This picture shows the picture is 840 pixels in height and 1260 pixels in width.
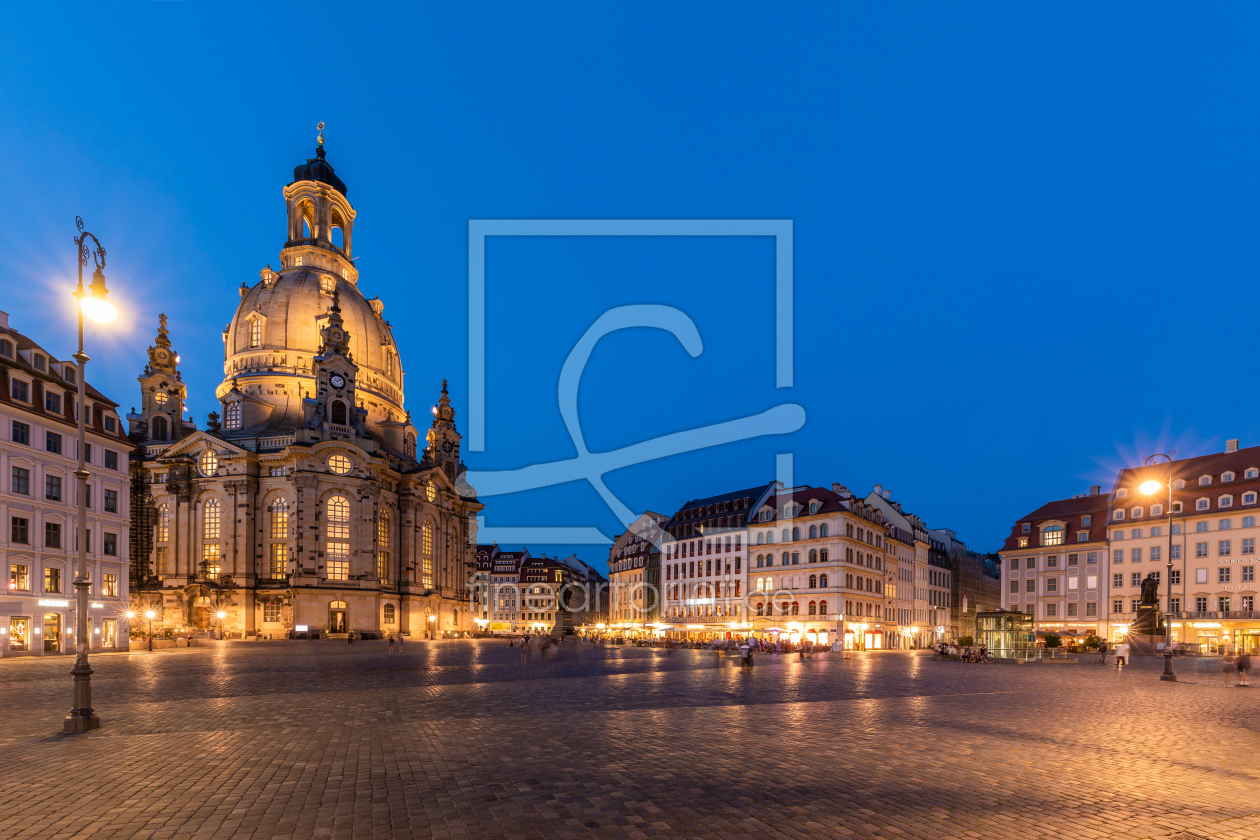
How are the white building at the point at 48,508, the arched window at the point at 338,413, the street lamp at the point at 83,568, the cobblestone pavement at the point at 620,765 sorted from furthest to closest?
1. the arched window at the point at 338,413
2. the white building at the point at 48,508
3. the street lamp at the point at 83,568
4. the cobblestone pavement at the point at 620,765

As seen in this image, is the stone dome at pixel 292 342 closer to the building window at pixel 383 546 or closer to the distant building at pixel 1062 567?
the building window at pixel 383 546

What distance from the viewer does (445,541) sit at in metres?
101

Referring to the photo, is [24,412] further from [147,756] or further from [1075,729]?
[1075,729]

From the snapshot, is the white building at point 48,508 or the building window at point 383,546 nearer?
the white building at point 48,508

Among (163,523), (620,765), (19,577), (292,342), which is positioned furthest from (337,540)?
(620,765)

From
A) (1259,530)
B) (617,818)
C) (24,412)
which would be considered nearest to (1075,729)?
(617,818)

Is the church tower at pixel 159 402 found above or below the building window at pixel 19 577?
above

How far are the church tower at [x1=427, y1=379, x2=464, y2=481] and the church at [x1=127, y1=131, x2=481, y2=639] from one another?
35.0 ft

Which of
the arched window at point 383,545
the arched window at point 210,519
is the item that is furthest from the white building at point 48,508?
the arched window at point 383,545

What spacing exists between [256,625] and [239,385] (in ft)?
103

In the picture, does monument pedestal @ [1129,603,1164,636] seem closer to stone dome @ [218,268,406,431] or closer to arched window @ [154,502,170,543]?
stone dome @ [218,268,406,431]

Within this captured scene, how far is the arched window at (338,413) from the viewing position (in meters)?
85.6

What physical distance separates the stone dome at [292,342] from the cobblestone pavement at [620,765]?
76.2 metres

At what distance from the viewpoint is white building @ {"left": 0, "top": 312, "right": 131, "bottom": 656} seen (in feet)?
130
